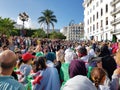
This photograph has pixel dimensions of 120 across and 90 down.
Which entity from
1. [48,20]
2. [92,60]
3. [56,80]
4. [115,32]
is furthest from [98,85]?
[48,20]

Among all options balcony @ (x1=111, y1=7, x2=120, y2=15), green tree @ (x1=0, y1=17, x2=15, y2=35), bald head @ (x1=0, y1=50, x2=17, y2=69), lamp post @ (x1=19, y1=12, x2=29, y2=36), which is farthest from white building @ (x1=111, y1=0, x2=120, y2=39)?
bald head @ (x1=0, y1=50, x2=17, y2=69)

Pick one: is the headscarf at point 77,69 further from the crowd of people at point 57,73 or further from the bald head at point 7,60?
the bald head at point 7,60

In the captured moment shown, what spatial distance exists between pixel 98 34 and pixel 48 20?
3029 cm

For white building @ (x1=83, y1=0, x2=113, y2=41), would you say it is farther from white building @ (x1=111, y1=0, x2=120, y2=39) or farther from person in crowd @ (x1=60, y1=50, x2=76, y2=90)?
person in crowd @ (x1=60, y1=50, x2=76, y2=90)

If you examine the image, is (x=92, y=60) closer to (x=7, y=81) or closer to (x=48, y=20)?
(x=7, y=81)

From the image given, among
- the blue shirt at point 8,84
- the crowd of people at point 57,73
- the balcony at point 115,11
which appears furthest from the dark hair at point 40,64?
the balcony at point 115,11

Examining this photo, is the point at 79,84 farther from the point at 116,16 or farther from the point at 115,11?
the point at 116,16

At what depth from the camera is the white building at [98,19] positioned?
71231 mm

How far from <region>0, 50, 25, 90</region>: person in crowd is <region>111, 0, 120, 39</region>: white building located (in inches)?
2413

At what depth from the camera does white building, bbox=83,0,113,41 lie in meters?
71.2

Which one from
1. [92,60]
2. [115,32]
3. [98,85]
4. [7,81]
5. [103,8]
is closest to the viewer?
[7,81]

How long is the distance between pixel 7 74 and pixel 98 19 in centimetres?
7574

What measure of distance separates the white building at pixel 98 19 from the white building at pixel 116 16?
5.13 feet

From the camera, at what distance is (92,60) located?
810cm
